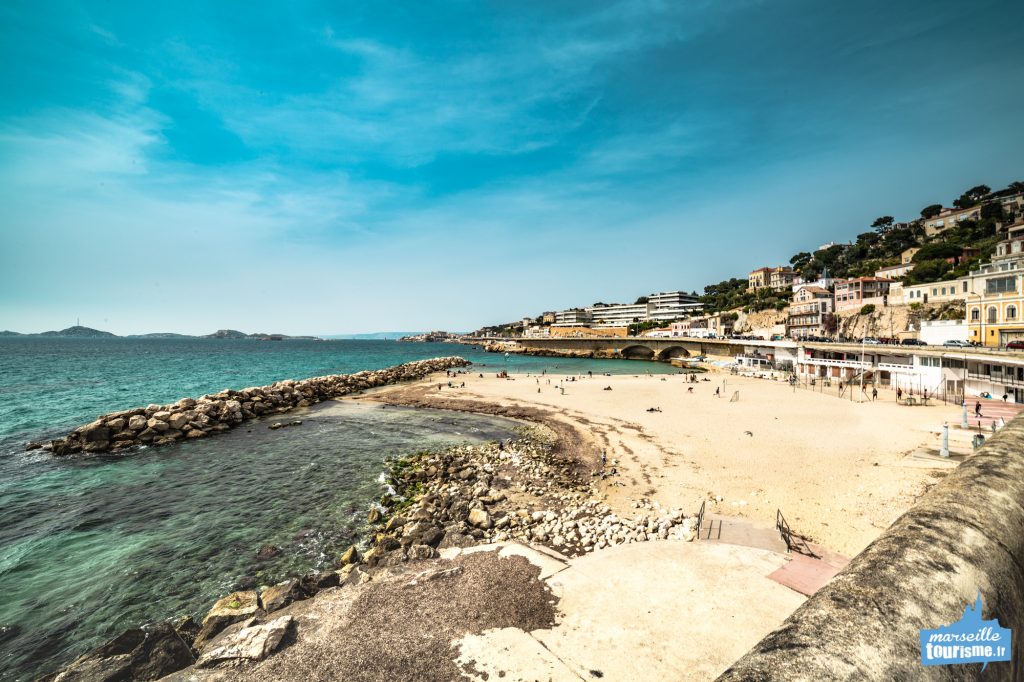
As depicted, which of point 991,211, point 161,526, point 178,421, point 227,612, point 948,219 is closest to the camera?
point 227,612

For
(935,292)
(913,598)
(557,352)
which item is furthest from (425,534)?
(557,352)

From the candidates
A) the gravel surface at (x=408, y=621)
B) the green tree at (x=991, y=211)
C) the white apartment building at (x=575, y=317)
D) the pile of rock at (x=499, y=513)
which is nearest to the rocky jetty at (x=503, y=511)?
the pile of rock at (x=499, y=513)

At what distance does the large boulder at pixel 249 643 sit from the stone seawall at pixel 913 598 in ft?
32.9

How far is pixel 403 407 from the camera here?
127 feet

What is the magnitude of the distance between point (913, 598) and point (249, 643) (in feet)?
35.9

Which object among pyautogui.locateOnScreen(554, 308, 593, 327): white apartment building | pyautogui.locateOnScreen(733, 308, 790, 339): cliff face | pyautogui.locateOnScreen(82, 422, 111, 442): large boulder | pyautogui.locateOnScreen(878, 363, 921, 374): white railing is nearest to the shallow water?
pyautogui.locateOnScreen(82, 422, 111, 442): large boulder

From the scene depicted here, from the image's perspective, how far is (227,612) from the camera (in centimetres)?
994

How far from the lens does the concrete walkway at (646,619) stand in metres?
7.25

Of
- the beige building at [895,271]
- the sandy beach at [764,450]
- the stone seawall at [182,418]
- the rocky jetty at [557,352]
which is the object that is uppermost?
the beige building at [895,271]

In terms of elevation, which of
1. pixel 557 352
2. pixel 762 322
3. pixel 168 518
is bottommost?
pixel 557 352

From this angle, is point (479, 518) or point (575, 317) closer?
point (479, 518)

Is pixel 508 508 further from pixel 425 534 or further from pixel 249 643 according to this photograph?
pixel 249 643

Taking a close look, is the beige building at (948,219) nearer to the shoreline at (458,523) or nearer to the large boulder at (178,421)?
the shoreline at (458,523)

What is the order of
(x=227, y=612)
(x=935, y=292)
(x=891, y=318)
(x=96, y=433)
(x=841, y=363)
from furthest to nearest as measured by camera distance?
(x=891, y=318) < (x=935, y=292) < (x=841, y=363) < (x=96, y=433) < (x=227, y=612)
